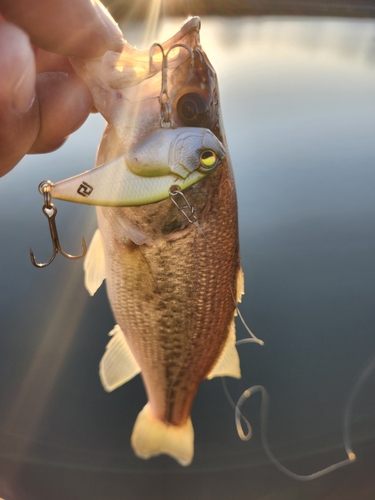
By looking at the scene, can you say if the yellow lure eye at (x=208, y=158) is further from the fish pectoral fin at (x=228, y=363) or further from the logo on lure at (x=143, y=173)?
the fish pectoral fin at (x=228, y=363)

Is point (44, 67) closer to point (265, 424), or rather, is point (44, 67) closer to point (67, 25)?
point (67, 25)

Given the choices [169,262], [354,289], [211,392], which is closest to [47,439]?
[211,392]

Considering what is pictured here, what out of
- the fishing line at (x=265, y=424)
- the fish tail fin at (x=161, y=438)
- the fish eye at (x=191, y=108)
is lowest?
the fishing line at (x=265, y=424)

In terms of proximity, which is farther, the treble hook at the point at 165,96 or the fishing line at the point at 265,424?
the fishing line at the point at 265,424

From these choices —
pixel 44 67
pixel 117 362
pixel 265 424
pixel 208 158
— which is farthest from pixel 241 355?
pixel 44 67

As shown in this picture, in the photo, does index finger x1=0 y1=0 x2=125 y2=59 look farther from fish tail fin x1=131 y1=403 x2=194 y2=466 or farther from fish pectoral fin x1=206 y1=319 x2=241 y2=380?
fish tail fin x1=131 y1=403 x2=194 y2=466

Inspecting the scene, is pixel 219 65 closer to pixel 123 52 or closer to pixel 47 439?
pixel 123 52

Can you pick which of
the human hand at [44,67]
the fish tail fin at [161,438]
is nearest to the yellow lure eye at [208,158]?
the human hand at [44,67]
